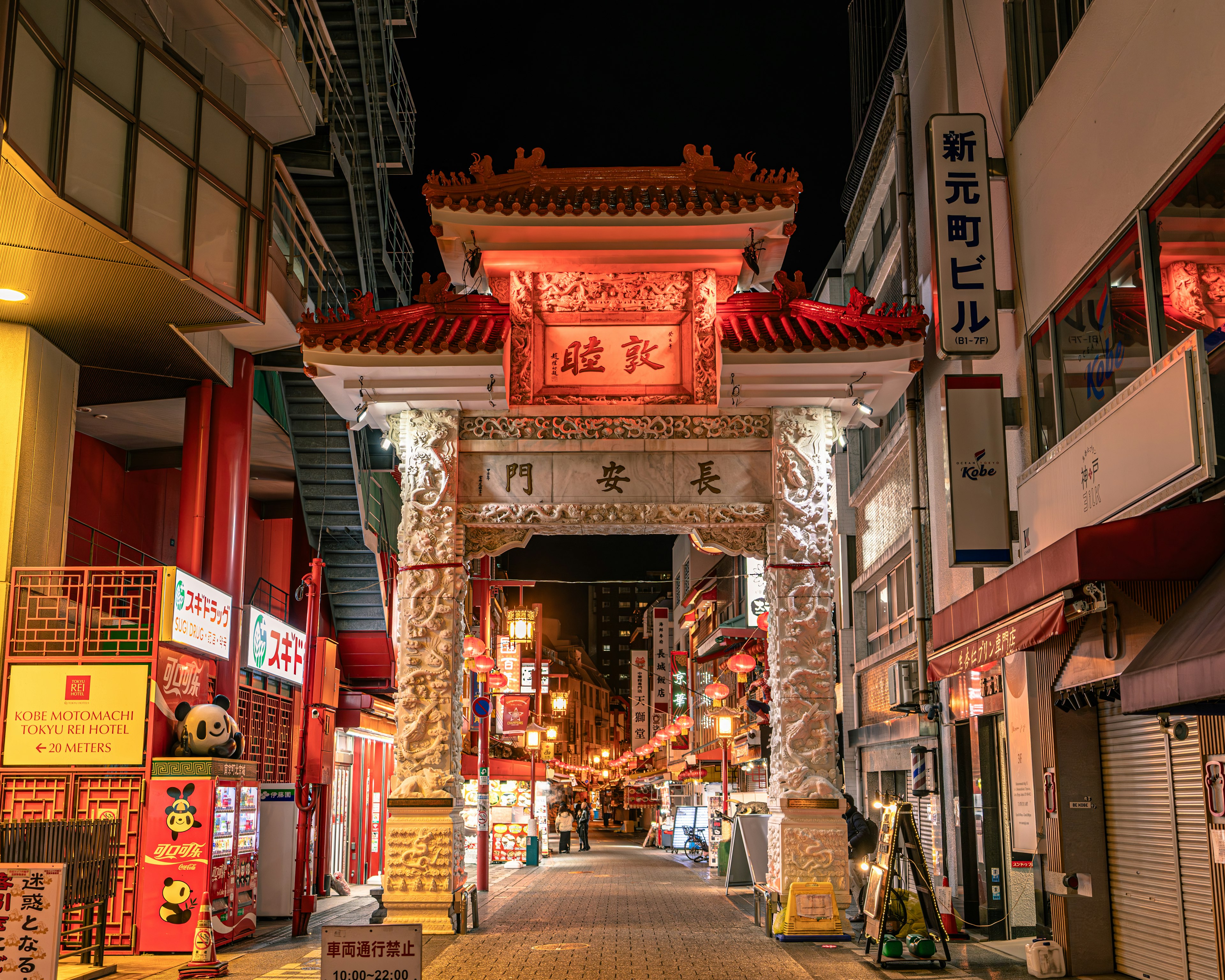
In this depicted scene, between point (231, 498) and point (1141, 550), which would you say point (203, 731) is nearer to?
point (231, 498)

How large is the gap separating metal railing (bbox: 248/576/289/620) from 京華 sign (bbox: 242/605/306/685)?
1497 mm

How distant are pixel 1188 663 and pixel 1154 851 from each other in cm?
377

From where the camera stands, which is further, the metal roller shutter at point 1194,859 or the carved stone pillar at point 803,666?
the carved stone pillar at point 803,666

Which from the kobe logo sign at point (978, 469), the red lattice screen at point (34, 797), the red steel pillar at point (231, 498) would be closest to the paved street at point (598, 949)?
the red lattice screen at point (34, 797)

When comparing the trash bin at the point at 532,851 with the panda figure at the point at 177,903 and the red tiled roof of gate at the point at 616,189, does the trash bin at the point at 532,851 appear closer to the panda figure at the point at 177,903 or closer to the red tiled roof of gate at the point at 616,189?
the panda figure at the point at 177,903

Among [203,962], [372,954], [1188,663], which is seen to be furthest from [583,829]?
[1188,663]

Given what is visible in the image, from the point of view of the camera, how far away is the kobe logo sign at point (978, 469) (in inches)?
533

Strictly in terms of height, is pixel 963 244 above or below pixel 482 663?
above

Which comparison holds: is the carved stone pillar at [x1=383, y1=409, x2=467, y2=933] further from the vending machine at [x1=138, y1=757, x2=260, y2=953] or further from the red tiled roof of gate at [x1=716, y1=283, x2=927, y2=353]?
the red tiled roof of gate at [x1=716, y1=283, x2=927, y2=353]

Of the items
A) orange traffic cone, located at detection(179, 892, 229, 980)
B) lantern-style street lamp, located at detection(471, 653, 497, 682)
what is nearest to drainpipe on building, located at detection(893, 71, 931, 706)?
lantern-style street lamp, located at detection(471, 653, 497, 682)

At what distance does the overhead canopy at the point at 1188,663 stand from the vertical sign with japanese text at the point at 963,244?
5.06m

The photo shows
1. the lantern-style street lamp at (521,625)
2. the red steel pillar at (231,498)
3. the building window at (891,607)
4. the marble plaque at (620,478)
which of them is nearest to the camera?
the marble plaque at (620,478)

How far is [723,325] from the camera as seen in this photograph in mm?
16391

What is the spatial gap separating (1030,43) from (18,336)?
46.3 feet
